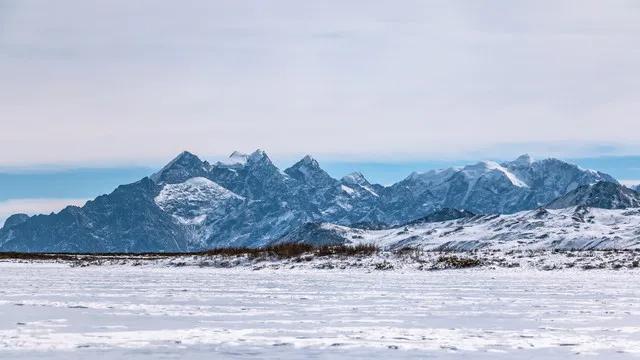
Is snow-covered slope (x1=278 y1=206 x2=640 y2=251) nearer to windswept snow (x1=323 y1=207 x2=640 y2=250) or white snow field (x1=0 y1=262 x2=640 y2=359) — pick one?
windswept snow (x1=323 y1=207 x2=640 y2=250)

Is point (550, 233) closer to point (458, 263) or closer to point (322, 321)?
point (458, 263)

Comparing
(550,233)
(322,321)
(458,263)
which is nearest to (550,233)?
(550,233)

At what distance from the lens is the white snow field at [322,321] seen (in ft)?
41.5

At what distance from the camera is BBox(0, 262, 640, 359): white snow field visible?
498 inches

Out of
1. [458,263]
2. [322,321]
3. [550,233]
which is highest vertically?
[550,233]

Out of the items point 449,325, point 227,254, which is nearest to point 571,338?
point 449,325

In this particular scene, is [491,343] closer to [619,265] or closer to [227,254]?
[619,265]

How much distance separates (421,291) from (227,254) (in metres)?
29.1

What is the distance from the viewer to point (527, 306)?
20.1 metres

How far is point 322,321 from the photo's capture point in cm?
1673

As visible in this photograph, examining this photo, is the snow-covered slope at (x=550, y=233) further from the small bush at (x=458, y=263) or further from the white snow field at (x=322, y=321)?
the white snow field at (x=322, y=321)

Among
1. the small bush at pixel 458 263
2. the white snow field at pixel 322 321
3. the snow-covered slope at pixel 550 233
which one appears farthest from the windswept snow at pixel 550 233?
the white snow field at pixel 322 321

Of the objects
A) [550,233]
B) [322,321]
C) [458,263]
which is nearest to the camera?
[322,321]

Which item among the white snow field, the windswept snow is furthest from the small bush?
A: the windswept snow
